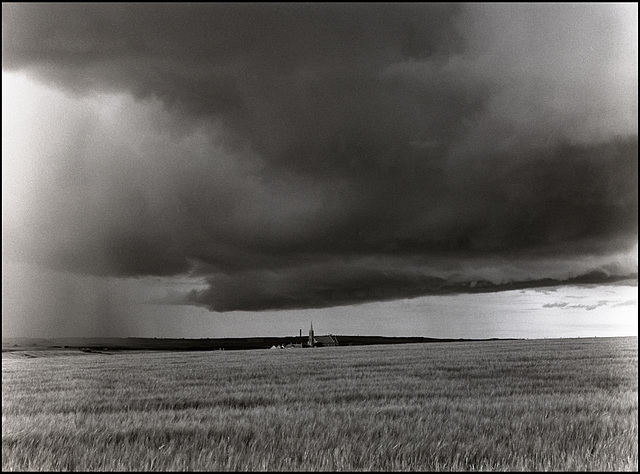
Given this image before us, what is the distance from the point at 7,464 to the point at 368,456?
4813 mm

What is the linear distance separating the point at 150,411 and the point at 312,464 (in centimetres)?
576

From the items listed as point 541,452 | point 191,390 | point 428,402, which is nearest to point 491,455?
point 541,452

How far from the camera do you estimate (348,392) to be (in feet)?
45.5

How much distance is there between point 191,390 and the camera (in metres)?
15.4

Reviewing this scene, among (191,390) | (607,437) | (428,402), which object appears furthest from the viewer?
(191,390)

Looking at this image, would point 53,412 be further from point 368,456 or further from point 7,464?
point 368,456

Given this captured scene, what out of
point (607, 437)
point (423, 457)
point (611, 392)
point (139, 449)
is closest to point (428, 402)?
point (607, 437)

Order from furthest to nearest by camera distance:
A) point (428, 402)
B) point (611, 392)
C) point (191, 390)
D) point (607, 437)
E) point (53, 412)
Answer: point (191, 390)
point (611, 392)
point (428, 402)
point (53, 412)
point (607, 437)

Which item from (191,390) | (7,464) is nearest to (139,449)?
(7,464)

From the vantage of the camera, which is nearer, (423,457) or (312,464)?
(312,464)

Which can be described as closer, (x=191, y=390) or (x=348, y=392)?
(x=348, y=392)

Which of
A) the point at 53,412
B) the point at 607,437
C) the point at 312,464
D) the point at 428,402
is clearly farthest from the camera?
the point at 428,402

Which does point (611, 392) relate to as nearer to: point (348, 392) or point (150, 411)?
point (348, 392)

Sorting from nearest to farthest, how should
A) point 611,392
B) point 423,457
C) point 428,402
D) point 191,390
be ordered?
point 423,457
point 428,402
point 611,392
point 191,390
